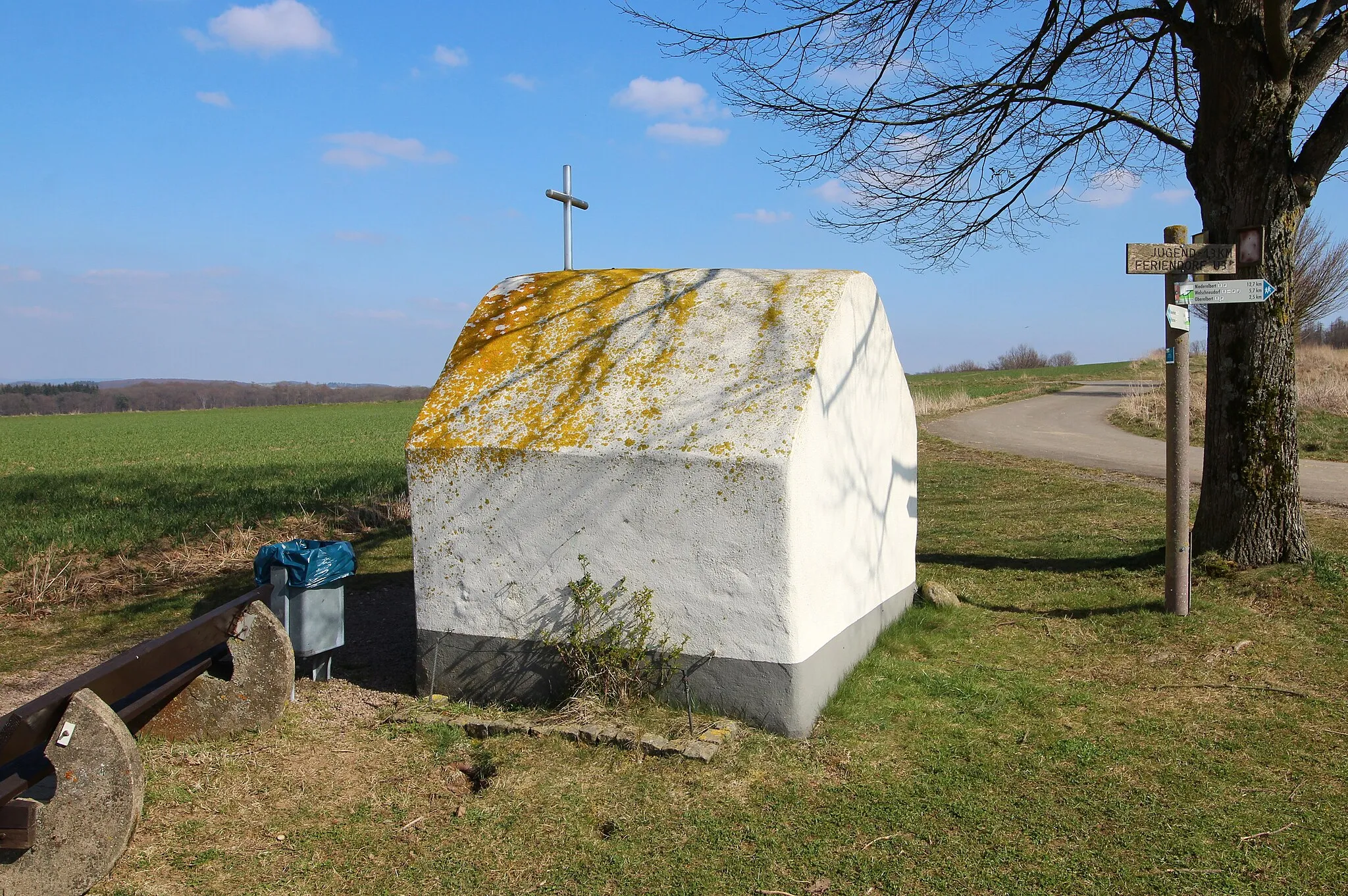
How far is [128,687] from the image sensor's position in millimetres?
3971

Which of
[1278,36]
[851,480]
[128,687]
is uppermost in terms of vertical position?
[1278,36]

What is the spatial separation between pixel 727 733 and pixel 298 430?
42.2 meters

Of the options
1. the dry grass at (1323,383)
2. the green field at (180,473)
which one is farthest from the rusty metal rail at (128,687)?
the dry grass at (1323,383)

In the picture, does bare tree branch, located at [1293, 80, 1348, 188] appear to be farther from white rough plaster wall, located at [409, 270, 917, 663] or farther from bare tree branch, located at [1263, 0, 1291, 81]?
white rough plaster wall, located at [409, 270, 917, 663]

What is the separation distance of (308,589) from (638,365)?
247 centimetres

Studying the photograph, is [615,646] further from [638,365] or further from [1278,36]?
[1278,36]

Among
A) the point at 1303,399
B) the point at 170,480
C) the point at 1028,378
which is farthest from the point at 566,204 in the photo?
the point at 1028,378

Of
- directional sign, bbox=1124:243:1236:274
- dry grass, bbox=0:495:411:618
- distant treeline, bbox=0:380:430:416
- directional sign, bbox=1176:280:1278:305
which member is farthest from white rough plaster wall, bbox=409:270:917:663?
distant treeline, bbox=0:380:430:416

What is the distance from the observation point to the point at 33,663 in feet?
21.9

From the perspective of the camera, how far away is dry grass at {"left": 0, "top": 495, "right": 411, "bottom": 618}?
8.25 meters

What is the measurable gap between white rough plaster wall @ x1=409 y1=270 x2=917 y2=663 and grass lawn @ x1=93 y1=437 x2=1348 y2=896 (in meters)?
0.67

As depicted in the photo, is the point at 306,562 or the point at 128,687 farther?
the point at 306,562

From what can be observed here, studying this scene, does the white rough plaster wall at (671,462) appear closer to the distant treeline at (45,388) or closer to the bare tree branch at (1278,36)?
the bare tree branch at (1278,36)

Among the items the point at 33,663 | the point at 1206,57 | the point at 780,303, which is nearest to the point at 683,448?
the point at 780,303
